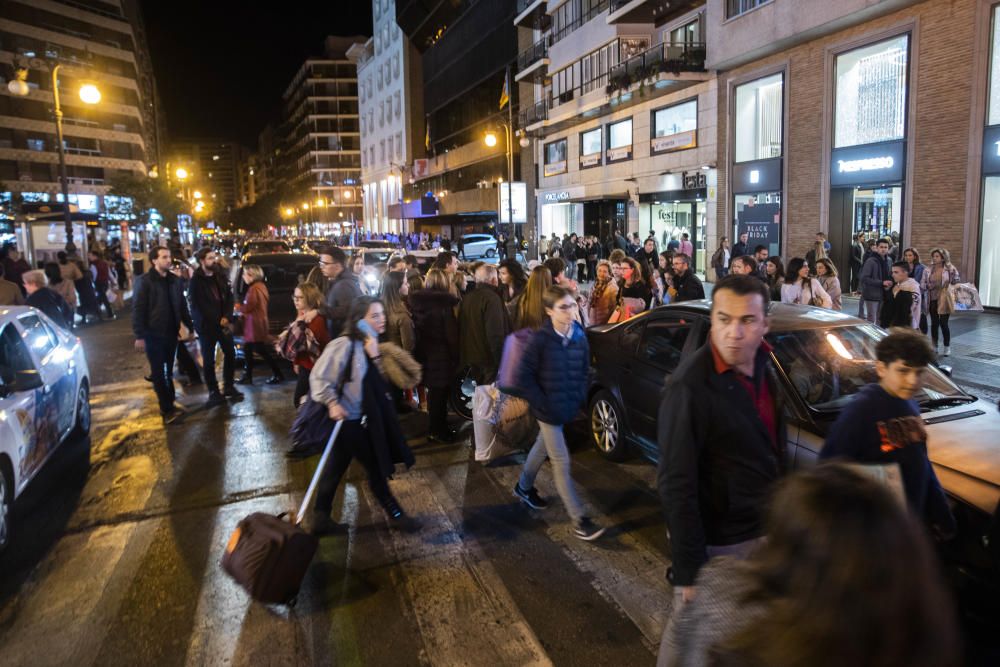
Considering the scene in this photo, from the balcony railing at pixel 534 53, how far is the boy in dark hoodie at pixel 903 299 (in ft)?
105

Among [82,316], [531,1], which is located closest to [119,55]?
[531,1]

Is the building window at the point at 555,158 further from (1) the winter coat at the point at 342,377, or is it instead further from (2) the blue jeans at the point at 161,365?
(1) the winter coat at the point at 342,377

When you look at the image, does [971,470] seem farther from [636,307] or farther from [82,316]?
[82,316]

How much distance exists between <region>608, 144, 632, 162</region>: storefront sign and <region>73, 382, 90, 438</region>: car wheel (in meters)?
27.1

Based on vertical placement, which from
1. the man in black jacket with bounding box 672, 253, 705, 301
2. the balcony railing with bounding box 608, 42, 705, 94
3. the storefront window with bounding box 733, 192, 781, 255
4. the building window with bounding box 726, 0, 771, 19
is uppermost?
the building window with bounding box 726, 0, 771, 19

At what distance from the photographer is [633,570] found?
450 cm

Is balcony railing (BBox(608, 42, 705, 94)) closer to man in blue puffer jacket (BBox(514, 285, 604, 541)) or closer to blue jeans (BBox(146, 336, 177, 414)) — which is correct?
blue jeans (BBox(146, 336, 177, 414))

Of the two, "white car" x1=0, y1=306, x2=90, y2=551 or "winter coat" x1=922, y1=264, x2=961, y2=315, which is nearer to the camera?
"white car" x1=0, y1=306, x2=90, y2=551

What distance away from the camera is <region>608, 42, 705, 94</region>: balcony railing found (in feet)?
84.0

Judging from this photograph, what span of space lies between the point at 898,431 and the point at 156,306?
790cm

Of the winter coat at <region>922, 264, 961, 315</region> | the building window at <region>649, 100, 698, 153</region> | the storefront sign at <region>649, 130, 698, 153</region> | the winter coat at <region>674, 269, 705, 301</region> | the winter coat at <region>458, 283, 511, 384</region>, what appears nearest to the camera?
the winter coat at <region>458, 283, 511, 384</region>

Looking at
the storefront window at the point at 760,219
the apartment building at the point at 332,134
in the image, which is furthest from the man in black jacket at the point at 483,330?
the apartment building at the point at 332,134

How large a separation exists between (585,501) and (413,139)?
7507cm

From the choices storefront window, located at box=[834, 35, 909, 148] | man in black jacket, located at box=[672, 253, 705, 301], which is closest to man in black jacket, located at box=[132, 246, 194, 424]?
man in black jacket, located at box=[672, 253, 705, 301]
